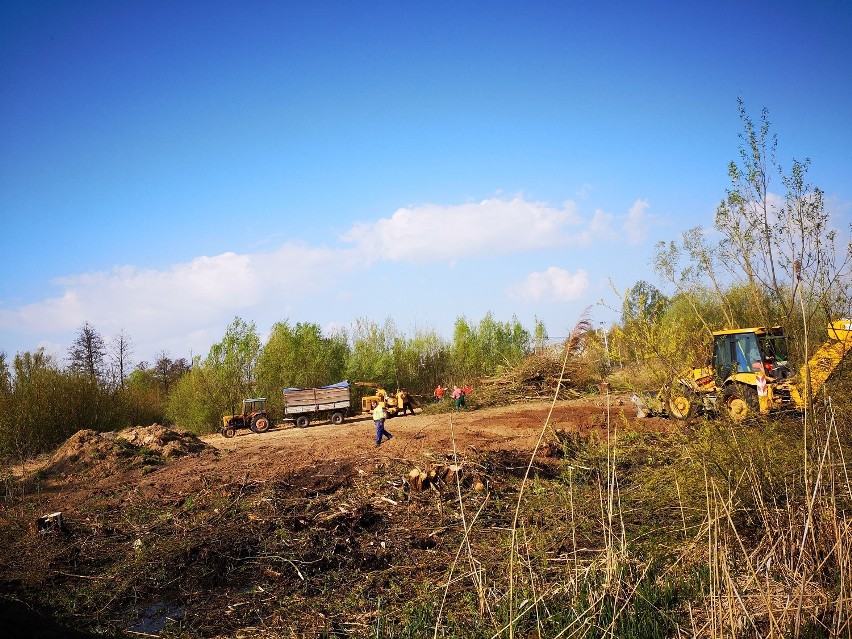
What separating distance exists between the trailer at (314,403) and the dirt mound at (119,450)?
25.8 feet

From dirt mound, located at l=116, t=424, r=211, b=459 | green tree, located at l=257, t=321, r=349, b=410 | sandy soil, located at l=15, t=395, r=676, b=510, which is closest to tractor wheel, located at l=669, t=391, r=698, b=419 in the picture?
sandy soil, located at l=15, t=395, r=676, b=510

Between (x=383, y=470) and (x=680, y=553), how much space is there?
5.79 metres

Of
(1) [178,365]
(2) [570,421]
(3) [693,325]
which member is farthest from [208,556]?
(1) [178,365]

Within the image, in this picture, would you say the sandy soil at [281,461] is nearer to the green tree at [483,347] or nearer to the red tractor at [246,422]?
the red tractor at [246,422]

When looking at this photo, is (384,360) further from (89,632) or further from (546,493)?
(89,632)

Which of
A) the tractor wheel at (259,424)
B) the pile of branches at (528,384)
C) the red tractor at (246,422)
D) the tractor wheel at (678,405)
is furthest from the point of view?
the pile of branches at (528,384)

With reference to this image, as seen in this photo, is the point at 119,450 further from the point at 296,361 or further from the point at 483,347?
the point at 483,347

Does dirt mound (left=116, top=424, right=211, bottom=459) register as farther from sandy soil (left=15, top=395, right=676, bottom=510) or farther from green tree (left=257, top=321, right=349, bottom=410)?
green tree (left=257, top=321, right=349, bottom=410)

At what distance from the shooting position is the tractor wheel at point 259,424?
2294 cm

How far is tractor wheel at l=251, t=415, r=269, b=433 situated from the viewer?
22.9 m

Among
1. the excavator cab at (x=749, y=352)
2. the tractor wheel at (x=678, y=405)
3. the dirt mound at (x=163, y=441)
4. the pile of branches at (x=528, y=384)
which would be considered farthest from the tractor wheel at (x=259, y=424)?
the tractor wheel at (x=678, y=405)

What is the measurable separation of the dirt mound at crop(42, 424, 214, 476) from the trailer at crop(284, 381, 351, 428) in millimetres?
7851

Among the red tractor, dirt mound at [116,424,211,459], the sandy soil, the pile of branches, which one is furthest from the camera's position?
the pile of branches

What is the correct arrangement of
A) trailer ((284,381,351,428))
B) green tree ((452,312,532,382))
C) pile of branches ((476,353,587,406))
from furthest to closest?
green tree ((452,312,532,382)), pile of branches ((476,353,587,406)), trailer ((284,381,351,428))
